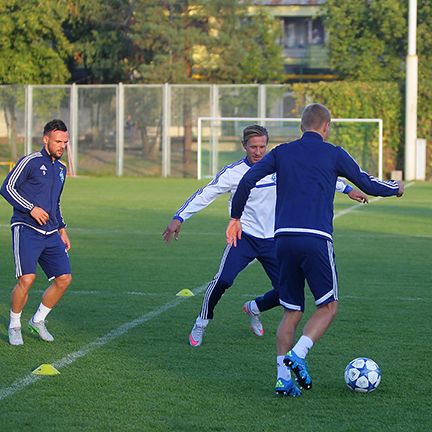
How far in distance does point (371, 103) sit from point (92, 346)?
29.9m

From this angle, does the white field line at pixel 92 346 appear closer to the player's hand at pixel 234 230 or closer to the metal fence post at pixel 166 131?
the player's hand at pixel 234 230

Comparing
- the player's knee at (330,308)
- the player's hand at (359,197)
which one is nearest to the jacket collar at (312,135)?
the player's hand at (359,197)

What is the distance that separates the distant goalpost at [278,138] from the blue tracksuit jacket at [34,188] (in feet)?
90.0

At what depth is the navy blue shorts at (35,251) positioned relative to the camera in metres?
9.12

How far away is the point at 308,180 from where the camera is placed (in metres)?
7.20

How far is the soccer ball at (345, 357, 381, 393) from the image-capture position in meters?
7.39

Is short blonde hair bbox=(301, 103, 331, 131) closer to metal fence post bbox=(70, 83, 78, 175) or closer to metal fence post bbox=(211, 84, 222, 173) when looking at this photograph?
metal fence post bbox=(211, 84, 222, 173)

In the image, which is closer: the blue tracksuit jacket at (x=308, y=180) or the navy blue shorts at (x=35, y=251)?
the blue tracksuit jacket at (x=308, y=180)

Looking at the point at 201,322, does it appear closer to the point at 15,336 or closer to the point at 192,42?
the point at 15,336

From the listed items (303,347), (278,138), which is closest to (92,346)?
(303,347)

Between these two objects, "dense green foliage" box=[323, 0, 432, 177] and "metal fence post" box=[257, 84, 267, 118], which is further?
"dense green foliage" box=[323, 0, 432, 177]

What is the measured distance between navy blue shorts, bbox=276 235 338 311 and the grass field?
0.66 m

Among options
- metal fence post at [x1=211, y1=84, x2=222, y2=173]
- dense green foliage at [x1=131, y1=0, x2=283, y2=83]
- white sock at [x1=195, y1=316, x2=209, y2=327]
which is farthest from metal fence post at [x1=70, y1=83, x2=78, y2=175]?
white sock at [x1=195, y1=316, x2=209, y2=327]

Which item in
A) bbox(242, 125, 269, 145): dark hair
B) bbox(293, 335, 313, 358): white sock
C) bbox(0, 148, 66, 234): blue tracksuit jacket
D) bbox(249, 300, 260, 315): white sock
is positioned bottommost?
bbox(249, 300, 260, 315): white sock
